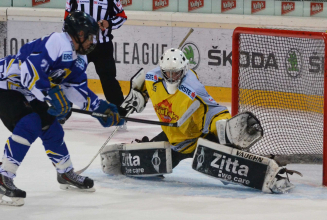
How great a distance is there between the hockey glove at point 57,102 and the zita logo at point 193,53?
3.44 metres

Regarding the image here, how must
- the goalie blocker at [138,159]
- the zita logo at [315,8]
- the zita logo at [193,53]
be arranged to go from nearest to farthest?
the goalie blocker at [138,159], the zita logo at [315,8], the zita logo at [193,53]

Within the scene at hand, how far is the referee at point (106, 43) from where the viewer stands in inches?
174

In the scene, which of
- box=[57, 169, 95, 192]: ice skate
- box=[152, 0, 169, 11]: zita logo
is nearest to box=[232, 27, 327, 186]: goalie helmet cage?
box=[57, 169, 95, 192]: ice skate

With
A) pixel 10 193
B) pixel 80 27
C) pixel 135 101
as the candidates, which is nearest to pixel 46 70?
pixel 80 27

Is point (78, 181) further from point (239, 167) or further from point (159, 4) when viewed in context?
point (159, 4)

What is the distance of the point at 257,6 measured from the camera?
6039 millimetres

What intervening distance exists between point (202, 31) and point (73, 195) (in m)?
3.33

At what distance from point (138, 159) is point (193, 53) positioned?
2.89 meters

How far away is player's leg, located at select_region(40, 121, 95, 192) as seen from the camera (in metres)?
2.82

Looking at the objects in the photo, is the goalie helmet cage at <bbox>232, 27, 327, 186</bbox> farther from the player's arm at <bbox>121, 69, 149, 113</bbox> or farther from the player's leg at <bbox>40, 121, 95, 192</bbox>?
the player's leg at <bbox>40, 121, 95, 192</bbox>

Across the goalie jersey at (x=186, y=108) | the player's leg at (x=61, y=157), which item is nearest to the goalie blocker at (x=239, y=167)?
the goalie jersey at (x=186, y=108)

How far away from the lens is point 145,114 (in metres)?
5.35

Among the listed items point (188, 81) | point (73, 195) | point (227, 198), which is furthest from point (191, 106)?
point (73, 195)

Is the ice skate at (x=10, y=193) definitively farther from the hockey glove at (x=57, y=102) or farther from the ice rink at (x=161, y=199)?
the hockey glove at (x=57, y=102)
